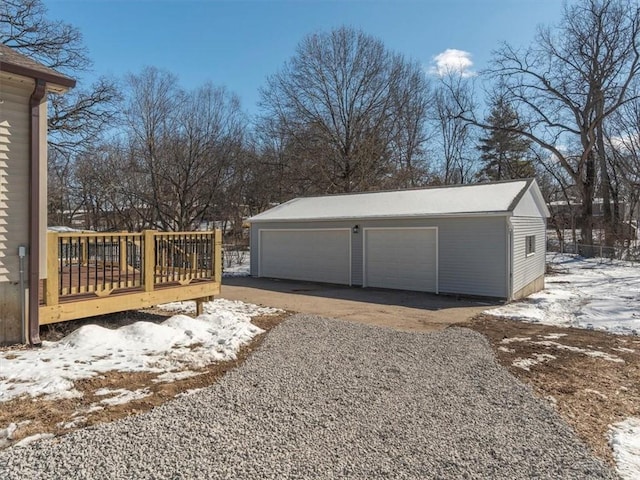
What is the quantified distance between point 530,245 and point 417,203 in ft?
12.1

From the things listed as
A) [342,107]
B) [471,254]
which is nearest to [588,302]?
[471,254]

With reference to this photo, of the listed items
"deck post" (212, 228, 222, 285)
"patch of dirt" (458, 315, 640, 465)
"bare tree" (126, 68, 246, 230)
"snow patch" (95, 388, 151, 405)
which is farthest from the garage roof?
"snow patch" (95, 388, 151, 405)

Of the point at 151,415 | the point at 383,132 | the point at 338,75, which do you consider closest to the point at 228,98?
the point at 338,75

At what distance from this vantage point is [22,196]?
210 inches

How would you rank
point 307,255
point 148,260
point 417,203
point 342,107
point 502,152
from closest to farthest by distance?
point 148,260 → point 417,203 → point 307,255 → point 342,107 → point 502,152

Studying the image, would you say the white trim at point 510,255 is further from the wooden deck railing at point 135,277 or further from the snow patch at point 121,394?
the snow patch at point 121,394

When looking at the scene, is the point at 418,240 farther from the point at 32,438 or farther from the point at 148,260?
the point at 32,438

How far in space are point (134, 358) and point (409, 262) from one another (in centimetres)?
885

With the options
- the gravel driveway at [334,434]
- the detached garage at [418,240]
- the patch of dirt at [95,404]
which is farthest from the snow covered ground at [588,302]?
the patch of dirt at [95,404]

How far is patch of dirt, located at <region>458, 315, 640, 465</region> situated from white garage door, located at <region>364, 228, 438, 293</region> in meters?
3.99

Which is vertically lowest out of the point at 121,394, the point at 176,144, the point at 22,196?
the point at 121,394

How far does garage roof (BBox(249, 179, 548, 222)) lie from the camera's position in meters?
11.3

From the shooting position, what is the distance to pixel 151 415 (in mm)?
3439

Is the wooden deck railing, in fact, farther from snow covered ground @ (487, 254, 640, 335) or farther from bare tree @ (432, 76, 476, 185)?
bare tree @ (432, 76, 476, 185)
